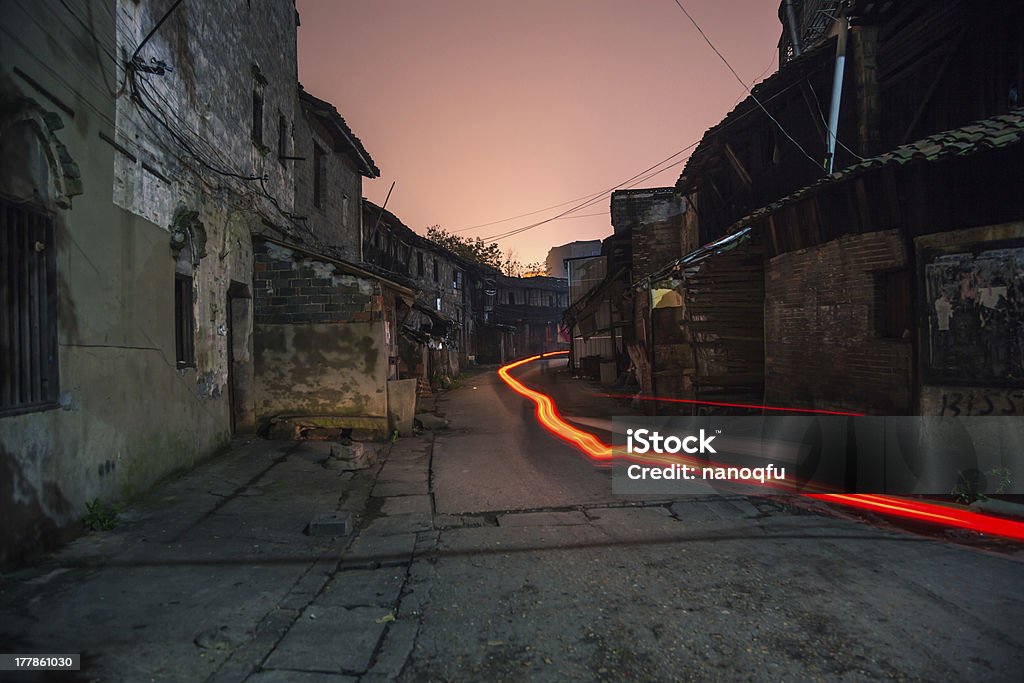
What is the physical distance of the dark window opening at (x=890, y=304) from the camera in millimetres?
7184

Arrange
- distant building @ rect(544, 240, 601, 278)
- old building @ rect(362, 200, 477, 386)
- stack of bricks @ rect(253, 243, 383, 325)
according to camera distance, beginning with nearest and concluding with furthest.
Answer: stack of bricks @ rect(253, 243, 383, 325) < old building @ rect(362, 200, 477, 386) < distant building @ rect(544, 240, 601, 278)

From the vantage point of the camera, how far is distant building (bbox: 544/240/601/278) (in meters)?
62.7

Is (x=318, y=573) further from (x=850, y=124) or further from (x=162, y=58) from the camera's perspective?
(x=850, y=124)

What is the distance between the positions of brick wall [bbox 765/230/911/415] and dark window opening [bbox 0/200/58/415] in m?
9.29

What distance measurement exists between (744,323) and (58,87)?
10.8 m

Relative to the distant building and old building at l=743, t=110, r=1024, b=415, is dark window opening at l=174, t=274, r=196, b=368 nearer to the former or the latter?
old building at l=743, t=110, r=1024, b=415

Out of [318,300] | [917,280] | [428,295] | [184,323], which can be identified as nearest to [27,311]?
[184,323]

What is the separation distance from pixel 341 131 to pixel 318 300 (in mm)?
8825

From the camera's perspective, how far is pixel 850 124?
1048 cm

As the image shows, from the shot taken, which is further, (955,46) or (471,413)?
(471,413)

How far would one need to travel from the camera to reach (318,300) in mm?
10352

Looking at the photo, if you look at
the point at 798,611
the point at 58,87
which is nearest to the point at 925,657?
the point at 798,611

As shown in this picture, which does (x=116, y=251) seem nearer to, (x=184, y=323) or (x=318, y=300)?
(x=184, y=323)

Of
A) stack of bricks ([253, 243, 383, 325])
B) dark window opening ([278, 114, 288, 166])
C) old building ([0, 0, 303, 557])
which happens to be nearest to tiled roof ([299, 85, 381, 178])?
dark window opening ([278, 114, 288, 166])
